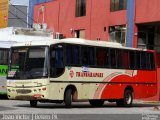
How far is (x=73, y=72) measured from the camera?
23.3m

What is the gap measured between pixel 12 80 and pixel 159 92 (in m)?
16.1

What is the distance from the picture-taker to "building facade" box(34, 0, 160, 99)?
3741 centimetres

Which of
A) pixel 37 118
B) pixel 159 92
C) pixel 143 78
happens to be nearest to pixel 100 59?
pixel 143 78

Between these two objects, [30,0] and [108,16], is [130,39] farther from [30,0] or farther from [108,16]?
[30,0]

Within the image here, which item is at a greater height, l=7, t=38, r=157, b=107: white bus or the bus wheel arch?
l=7, t=38, r=157, b=107: white bus

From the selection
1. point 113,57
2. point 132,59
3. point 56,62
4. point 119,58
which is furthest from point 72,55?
point 132,59

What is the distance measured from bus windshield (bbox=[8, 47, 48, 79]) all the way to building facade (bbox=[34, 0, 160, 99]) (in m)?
14.8

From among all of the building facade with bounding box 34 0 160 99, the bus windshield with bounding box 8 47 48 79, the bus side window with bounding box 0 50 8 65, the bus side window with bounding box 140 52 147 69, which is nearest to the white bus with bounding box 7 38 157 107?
the bus windshield with bounding box 8 47 48 79

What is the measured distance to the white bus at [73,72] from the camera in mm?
22344

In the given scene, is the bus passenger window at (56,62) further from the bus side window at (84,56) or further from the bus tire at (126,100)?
the bus tire at (126,100)

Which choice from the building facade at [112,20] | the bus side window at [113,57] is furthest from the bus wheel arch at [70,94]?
the building facade at [112,20]

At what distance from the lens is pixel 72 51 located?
77.0 feet

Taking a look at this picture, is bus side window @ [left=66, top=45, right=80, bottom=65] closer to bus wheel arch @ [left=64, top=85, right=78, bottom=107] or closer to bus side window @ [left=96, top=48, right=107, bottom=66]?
bus wheel arch @ [left=64, top=85, right=78, bottom=107]

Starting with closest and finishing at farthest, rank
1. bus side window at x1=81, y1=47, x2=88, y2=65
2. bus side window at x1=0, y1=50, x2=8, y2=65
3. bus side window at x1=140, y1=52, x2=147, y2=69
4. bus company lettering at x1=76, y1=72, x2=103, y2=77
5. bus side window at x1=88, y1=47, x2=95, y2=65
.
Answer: bus company lettering at x1=76, y1=72, x2=103, y2=77
bus side window at x1=81, y1=47, x2=88, y2=65
bus side window at x1=88, y1=47, x2=95, y2=65
bus side window at x1=140, y1=52, x2=147, y2=69
bus side window at x1=0, y1=50, x2=8, y2=65
